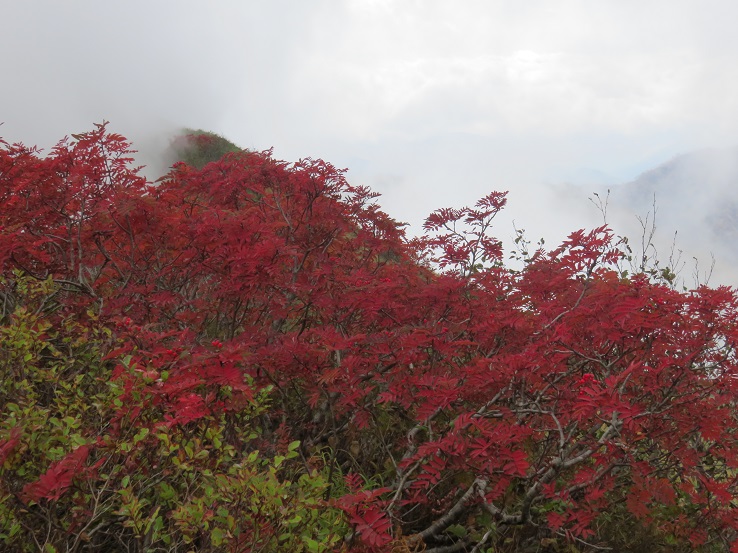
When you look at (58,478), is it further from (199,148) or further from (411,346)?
(199,148)

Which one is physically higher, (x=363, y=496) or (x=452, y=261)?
(x=452, y=261)

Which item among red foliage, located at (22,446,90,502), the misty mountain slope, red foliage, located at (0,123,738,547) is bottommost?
red foliage, located at (22,446,90,502)

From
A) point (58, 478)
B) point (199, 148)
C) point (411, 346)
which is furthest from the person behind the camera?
point (199, 148)

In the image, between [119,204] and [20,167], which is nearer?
[119,204]

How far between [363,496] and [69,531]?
141cm

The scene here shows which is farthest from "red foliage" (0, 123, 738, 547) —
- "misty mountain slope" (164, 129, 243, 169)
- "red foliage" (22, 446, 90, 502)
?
"misty mountain slope" (164, 129, 243, 169)

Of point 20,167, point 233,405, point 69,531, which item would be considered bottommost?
point 69,531

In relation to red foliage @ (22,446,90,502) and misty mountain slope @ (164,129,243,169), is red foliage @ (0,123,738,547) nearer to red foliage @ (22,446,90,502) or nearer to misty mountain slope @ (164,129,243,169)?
red foliage @ (22,446,90,502)

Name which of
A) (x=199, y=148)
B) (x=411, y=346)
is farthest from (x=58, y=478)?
(x=199, y=148)

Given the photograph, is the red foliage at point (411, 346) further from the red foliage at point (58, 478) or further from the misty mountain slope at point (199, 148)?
the misty mountain slope at point (199, 148)

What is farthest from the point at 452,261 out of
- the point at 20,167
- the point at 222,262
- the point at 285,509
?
the point at 20,167

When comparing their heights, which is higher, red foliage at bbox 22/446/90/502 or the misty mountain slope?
the misty mountain slope

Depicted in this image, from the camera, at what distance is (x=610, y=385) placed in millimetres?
2959

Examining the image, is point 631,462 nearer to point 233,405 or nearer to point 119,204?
point 233,405
